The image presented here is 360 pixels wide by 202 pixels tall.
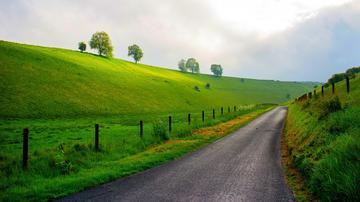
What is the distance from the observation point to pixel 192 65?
168 metres

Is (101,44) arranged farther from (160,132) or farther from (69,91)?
(160,132)

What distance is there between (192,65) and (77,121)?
135 m

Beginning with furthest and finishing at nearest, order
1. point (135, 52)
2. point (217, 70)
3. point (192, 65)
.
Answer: point (217, 70) → point (192, 65) → point (135, 52)

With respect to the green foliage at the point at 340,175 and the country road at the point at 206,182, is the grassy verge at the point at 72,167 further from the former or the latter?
the green foliage at the point at 340,175

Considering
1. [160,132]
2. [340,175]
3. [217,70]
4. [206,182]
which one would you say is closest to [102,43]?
[217,70]

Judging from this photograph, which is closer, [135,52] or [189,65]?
[135,52]

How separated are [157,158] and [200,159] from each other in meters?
2.03

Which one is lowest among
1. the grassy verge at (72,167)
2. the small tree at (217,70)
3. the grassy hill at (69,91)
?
the grassy verge at (72,167)

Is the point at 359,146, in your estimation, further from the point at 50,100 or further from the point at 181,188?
the point at 50,100

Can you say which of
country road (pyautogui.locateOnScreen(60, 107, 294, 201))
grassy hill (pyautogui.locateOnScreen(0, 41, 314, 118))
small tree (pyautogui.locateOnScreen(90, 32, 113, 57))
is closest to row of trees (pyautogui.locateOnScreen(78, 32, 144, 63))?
Result: small tree (pyautogui.locateOnScreen(90, 32, 113, 57))


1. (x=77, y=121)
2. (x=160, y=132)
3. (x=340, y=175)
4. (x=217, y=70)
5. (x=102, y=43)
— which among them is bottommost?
(x=77, y=121)

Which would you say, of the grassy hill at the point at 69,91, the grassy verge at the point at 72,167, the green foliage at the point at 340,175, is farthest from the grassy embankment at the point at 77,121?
the green foliage at the point at 340,175

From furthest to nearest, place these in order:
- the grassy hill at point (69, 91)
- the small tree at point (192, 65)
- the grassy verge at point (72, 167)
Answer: the small tree at point (192, 65)
the grassy hill at point (69, 91)
the grassy verge at point (72, 167)

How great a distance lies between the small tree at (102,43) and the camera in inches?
4156
